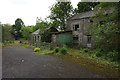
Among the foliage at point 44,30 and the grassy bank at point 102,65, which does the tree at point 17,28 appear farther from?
the grassy bank at point 102,65

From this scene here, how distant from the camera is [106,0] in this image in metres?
7.64

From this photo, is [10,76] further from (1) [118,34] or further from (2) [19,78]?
(1) [118,34]

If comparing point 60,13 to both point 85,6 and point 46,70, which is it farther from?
point 46,70

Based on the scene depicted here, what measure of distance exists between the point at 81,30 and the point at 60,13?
8.41 meters

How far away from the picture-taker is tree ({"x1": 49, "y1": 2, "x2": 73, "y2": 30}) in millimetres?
20516

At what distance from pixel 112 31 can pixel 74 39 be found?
37.1ft

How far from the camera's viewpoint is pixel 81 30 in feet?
53.6

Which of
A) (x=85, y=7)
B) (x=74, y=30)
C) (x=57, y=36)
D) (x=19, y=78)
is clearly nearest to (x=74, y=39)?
(x=74, y=30)

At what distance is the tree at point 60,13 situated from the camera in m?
20.5

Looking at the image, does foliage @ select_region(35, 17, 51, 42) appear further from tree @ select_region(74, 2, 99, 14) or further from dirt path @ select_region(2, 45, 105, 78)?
tree @ select_region(74, 2, 99, 14)

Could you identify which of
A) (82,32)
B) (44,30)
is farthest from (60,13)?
(82,32)

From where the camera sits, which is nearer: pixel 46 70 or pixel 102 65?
pixel 46 70

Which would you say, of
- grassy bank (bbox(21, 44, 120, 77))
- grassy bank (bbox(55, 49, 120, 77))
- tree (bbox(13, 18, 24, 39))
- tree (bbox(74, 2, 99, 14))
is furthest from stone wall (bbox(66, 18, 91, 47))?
tree (bbox(13, 18, 24, 39))

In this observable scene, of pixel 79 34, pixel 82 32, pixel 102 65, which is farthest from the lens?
pixel 79 34
